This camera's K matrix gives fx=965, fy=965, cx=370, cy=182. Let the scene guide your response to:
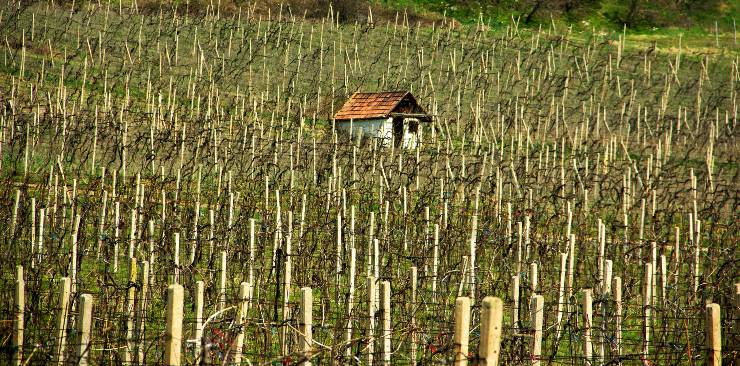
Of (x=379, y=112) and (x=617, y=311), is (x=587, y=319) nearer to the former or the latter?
(x=617, y=311)

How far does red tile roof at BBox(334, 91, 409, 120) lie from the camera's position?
19.8 meters

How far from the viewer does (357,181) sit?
12102 millimetres

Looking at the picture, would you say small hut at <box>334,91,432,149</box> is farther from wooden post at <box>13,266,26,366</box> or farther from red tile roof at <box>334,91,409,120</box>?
wooden post at <box>13,266,26,366</box>

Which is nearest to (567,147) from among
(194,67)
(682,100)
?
(682,100)

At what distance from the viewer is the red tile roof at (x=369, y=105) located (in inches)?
781

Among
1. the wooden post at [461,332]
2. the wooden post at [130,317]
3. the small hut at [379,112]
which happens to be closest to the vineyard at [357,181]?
the wooden post at [461,332]

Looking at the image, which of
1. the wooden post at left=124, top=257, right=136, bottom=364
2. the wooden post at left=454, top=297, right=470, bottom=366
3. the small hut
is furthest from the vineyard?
the small hut

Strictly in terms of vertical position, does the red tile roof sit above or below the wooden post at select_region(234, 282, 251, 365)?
Result: above

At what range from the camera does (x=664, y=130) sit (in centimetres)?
2156

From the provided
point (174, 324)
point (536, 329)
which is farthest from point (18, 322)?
point (536, 329)

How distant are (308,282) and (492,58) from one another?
53.8 feet

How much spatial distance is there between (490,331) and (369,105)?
15.9 meters

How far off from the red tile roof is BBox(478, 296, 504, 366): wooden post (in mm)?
14849

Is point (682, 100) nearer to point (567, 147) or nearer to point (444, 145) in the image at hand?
point (567, 147)
